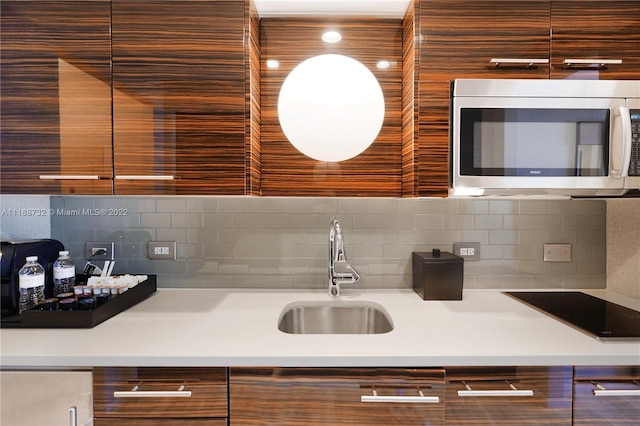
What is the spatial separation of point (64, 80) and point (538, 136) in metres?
1.74

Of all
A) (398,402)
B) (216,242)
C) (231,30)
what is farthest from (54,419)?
(231,30)

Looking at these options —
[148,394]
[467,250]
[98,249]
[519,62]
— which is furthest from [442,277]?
[98,249]

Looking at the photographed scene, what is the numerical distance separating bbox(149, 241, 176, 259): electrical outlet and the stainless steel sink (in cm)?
65

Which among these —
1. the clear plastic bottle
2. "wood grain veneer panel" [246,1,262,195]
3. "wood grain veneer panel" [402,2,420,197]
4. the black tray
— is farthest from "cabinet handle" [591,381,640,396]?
the clear plastic bottle

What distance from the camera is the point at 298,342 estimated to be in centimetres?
112

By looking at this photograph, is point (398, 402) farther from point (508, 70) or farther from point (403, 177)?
point (508, 70)

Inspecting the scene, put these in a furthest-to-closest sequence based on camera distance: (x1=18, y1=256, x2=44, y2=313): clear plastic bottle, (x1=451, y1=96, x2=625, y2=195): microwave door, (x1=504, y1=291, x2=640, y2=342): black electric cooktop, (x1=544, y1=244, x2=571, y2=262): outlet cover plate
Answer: (x1=544, y1=244, x2=571, y2=262): outlet cover plate
(x1=18, y1=256, x2=44, y2=313): clear plastic bottle
(x1=451, y1=96, x2=625, y2=195): microwave door
(x1=504, y1=291, x2=640, y2=342): black electric cooktop

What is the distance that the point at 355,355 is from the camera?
3.40 feet

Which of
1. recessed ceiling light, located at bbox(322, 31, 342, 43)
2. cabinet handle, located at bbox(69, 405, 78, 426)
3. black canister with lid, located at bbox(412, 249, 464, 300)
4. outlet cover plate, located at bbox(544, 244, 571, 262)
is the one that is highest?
recessed ceiling light, located at bbox(322, 31, 342, 43)

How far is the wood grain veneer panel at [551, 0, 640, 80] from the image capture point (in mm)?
1349

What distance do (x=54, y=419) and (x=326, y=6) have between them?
172cm

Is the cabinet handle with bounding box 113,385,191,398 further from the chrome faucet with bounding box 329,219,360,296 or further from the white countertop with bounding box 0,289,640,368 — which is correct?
the chrome faucet with bounding box 329,219,360,296

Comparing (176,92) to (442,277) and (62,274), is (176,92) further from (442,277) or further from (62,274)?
(442,277)

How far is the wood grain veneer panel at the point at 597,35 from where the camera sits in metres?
1.35
